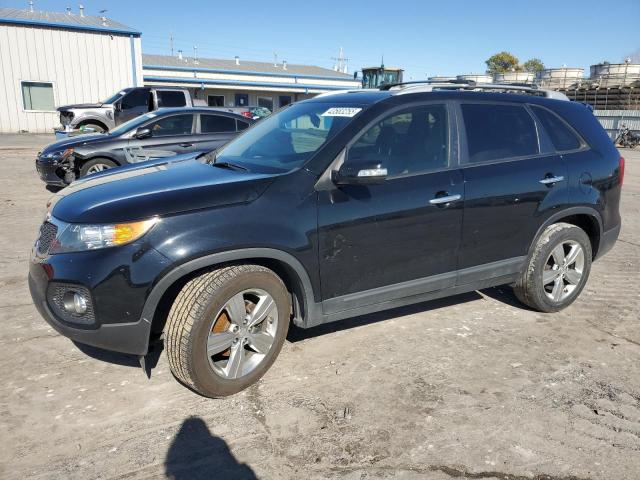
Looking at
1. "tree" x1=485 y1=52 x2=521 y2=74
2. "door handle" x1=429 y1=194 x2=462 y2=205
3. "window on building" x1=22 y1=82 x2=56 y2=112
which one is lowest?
"door handle" x1=429 y1=194 x2=462 y2=205

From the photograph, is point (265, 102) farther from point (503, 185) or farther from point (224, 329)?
point (224, 329)

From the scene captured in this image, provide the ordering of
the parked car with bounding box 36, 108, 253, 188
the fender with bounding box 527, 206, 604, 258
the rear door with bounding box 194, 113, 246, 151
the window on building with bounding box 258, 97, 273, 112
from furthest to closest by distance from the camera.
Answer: the window on building with bounding box 258, 97, 273, 112, the rear door with bounding box 194, 113, 246, 151, the parked car with bounding box 36, 108, 253, 188, the fender with bounding box 527, 206, 604, 258

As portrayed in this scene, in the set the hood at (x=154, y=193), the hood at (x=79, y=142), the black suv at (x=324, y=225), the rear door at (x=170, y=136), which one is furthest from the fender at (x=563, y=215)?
the hood at (x=79, y=142)

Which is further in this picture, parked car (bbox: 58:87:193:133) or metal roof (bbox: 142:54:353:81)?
metal roof (bbox: 142:54:353:81)

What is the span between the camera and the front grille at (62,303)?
277cm

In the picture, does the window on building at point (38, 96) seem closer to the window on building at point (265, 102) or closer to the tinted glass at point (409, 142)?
the window on building at point (265, 102)

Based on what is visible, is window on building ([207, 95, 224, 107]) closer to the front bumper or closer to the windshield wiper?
the windshield wiper

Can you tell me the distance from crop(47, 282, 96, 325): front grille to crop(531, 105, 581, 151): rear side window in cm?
363

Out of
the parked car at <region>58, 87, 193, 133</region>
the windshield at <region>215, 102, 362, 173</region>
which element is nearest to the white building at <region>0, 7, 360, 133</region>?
the parked car at <region>58, 87, 193, 133</region>

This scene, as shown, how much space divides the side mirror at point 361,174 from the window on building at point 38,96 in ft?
96.1

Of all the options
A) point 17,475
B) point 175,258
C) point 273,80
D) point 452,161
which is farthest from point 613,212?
point 273,80

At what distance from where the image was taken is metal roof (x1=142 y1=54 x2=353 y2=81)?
130 ft

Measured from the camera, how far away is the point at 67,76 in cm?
2747

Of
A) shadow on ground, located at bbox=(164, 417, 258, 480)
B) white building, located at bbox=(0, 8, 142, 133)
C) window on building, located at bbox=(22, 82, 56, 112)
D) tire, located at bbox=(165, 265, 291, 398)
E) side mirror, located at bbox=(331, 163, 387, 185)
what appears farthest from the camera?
window on building, located at bbox=(22, 82, 56, 112)
